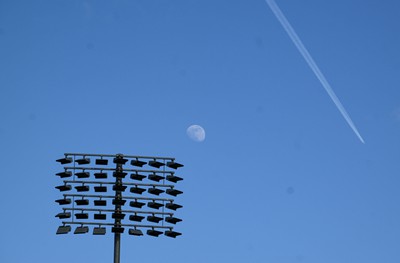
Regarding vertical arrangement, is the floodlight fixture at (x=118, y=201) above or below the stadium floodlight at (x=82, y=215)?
above

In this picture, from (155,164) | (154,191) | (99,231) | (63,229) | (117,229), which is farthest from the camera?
(155,164)

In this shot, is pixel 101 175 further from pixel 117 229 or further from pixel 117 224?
pixel 117 229

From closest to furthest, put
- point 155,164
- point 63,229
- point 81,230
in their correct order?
point 81,230 → point 63,229 → point 155,164

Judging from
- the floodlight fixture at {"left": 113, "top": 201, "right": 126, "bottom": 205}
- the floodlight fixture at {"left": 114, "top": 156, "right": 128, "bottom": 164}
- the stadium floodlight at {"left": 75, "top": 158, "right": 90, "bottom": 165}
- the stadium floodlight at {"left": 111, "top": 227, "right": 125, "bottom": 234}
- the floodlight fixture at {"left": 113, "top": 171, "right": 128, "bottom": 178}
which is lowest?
the stadium floodlight at {"left": 111, "top": 227, "right": 125, "bottom": 234}

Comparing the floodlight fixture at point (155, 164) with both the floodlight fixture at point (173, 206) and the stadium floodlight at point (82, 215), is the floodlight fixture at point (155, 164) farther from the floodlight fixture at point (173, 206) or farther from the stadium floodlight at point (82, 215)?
the stadium floodlight at point (82, 215)

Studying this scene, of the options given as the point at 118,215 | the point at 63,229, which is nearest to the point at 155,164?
the point at 118,215

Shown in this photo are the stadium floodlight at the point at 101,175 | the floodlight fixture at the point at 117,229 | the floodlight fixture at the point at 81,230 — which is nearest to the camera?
the floodlight fixture at the point at 81,230

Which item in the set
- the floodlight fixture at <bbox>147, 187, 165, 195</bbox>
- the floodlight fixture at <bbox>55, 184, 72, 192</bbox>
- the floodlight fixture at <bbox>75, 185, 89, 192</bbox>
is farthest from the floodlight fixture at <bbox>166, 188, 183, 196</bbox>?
the floodlight fixture at <bbox>55, 184, 72, 192</bbox>

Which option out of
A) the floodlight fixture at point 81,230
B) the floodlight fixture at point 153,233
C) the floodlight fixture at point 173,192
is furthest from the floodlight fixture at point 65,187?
the floodlight fixture at point 173,192

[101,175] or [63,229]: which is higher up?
[101,175]

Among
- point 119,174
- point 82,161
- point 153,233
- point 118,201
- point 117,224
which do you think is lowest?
point 153,233

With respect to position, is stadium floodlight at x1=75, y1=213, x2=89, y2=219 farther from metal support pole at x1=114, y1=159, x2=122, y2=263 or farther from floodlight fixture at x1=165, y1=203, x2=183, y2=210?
floodlight fixture at x1=165, y1=203, x2=183, y2=210

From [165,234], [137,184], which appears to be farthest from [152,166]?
[165,234]

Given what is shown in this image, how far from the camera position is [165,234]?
2742cm
